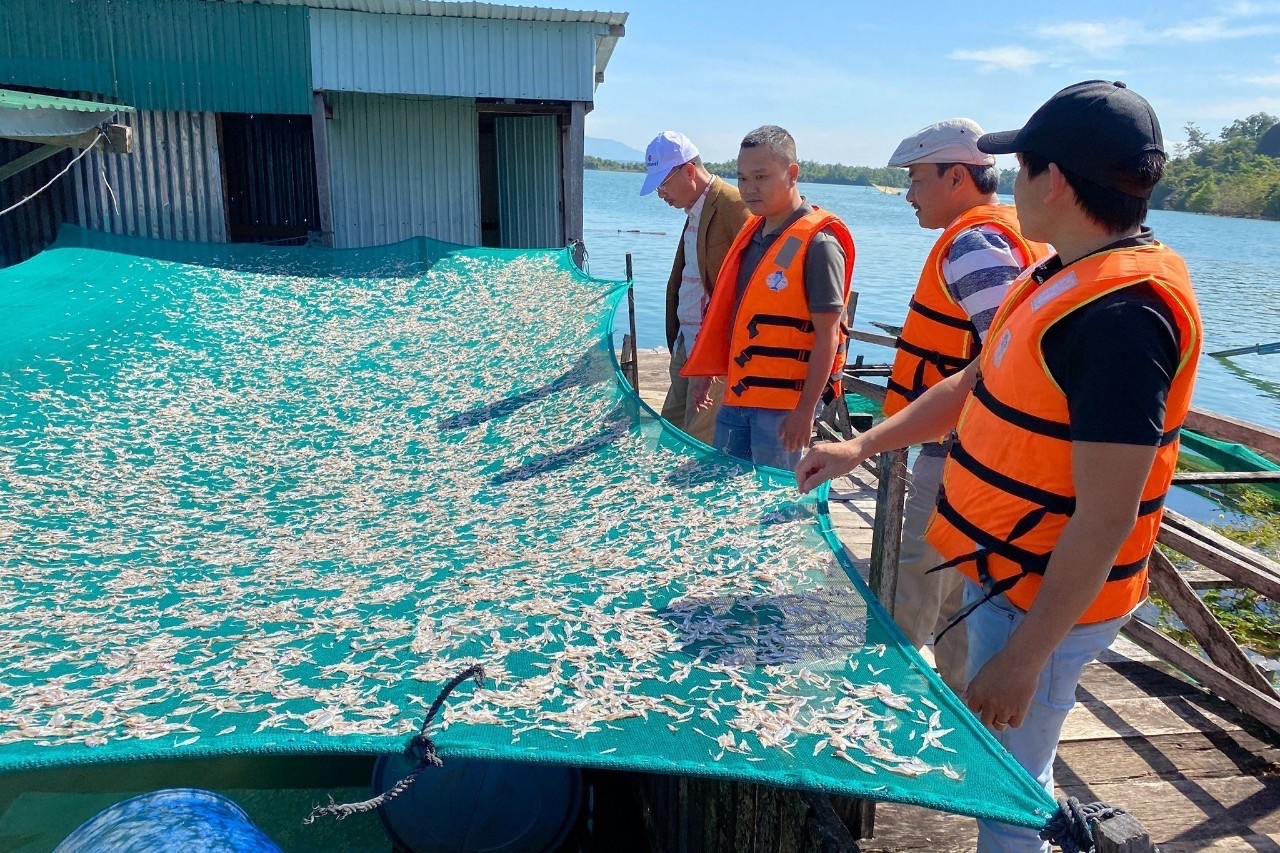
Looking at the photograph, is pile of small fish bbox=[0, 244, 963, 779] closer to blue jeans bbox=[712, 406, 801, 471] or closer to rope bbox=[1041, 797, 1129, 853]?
rope bbox=[1041, 797, 1129, 853]

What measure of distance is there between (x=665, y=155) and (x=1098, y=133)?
3.51 metres

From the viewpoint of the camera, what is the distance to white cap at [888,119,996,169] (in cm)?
309

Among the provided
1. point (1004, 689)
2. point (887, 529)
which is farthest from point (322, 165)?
point (1004, 689)

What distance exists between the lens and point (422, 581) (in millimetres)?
Answer: 2984

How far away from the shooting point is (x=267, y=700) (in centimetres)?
220

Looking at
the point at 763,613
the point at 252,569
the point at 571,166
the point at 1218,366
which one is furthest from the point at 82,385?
the point at 1218,366

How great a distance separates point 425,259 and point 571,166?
9.05 ft

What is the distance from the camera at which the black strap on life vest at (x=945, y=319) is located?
128 inches

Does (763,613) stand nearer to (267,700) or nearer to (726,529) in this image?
(726,529)

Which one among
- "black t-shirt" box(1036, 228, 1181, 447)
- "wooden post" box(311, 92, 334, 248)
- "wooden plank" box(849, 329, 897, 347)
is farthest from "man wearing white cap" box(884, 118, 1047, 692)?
"wooden post" box(311, 92, 334, 248)

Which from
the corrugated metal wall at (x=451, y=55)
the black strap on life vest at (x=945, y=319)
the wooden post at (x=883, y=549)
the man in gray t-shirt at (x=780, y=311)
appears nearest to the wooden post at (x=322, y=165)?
the corrugated metal wall at (x=451, y=55)

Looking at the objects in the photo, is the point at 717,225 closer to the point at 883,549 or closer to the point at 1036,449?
the point at 883,549

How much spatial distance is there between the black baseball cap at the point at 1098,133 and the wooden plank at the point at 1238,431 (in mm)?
3475

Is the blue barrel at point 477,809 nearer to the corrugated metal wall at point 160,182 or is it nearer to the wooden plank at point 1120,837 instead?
the wooden plank at point 1120,837
